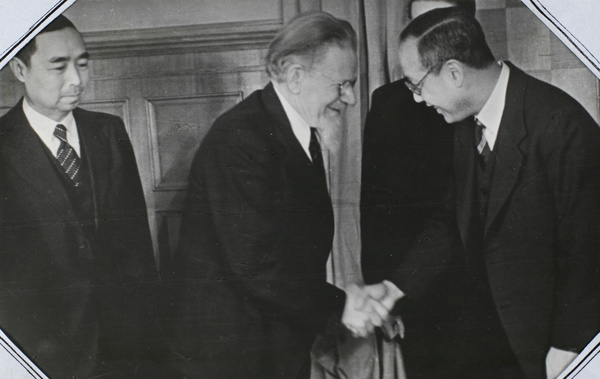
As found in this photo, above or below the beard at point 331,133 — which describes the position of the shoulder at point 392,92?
above

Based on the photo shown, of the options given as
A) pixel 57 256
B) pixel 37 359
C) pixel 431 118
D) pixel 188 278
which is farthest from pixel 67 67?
pixel 431 118

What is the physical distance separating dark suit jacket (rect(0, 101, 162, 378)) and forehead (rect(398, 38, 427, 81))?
3.87ft

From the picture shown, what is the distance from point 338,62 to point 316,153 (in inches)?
15.0

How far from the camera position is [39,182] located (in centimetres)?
247

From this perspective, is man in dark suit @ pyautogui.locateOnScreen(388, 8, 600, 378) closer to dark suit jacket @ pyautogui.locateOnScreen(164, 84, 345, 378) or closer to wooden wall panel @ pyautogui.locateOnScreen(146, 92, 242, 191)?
dark suit jacket @ pyautogui.locateOnScreen(164, 84, 345, 378)

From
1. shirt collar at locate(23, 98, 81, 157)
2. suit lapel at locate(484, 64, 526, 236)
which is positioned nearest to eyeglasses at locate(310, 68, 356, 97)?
suit lapel at locate(484, 64, 526, 236)

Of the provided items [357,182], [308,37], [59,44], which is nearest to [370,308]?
[357,182]

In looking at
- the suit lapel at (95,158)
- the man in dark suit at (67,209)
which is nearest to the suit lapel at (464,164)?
the man in dark suit at (67,209)

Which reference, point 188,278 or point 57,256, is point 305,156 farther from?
point 57,256

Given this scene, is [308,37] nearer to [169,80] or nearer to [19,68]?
[169,80]

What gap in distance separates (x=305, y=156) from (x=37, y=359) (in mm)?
1450

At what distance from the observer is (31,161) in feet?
8.11

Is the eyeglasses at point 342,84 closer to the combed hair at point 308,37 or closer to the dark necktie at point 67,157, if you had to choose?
the combed hair at point 308,37

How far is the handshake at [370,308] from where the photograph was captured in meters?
2.47
